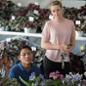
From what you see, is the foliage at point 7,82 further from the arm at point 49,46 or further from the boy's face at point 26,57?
the arm at point 49,46

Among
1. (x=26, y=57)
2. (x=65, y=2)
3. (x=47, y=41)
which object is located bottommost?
(x=26, y=57)

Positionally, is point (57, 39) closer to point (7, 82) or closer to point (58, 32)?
point (58, 32)

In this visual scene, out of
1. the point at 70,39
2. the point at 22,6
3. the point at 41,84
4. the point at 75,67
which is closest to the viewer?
the point at 41,84

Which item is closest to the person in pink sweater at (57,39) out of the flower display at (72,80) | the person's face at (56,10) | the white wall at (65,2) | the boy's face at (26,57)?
the person's face at (56,10)

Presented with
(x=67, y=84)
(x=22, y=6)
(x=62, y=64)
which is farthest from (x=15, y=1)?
(x=67, y=84)

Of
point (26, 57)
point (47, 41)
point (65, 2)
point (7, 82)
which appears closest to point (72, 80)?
point (7, 82)

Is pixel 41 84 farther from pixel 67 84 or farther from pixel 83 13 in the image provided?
pixel 83 13

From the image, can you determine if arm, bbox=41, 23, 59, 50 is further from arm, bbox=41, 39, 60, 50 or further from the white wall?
the white wall

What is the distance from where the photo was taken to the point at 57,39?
272cm

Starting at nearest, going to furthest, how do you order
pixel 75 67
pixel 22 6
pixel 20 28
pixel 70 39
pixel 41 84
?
pixel 41 84 < pixel 70 39 < pixel 75 67 < pixel 20 28 < pixel 22 6

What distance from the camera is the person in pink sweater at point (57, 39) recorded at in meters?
2.68

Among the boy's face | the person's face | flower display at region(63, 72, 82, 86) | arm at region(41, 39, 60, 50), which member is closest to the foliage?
flower display at region(63, 72, 82, 86)

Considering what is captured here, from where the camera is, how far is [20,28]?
3.70 m

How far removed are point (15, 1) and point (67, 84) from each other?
8.53 ft
